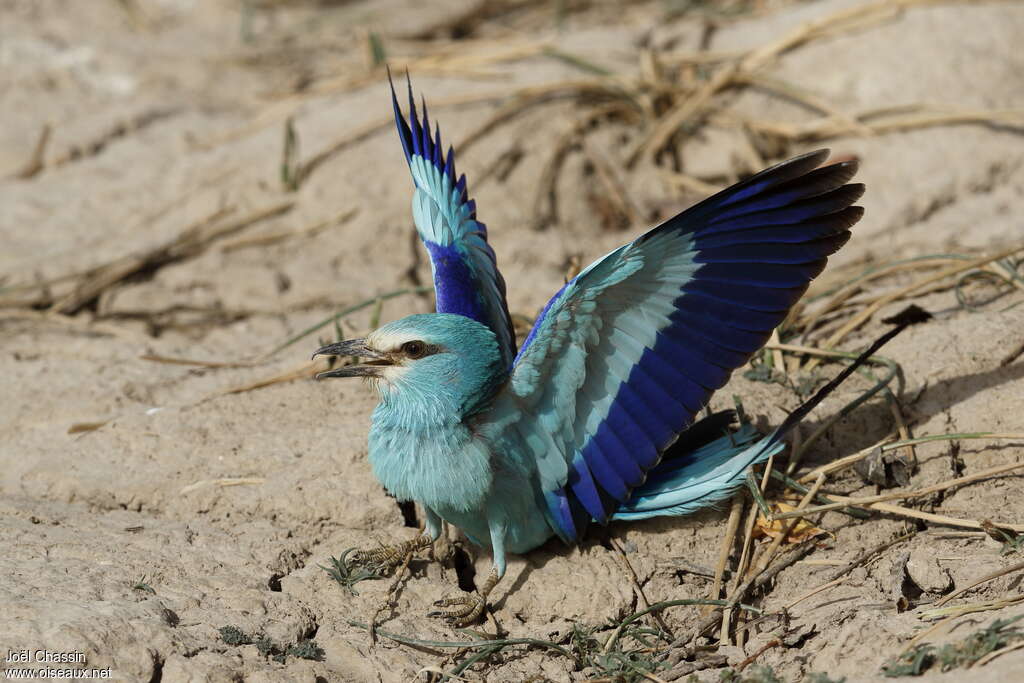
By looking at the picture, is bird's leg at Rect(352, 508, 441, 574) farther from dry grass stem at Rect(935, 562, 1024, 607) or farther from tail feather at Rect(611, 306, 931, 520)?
dry grass stem at Rect(935, 562, 1024, 607)

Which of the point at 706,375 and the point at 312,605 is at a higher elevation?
the point at 706,375

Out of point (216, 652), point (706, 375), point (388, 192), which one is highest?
point (388, 192)

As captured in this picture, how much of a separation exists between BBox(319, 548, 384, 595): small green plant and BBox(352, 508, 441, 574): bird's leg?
0.6 inches

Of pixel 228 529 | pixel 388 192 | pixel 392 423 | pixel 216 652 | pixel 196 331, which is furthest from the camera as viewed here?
pixel 388 192

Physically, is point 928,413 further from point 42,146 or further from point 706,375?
point 42,146

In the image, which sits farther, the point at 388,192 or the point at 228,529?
the point at 388,192

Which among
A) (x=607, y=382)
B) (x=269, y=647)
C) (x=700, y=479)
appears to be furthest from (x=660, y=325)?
(x=269, y=647)

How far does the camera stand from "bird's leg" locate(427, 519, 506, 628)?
9.30 feet

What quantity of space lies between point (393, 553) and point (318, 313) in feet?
5.18

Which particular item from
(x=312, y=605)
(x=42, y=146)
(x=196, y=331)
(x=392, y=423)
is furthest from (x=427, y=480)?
(x=42, y=146)

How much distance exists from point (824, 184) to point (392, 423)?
118 centimetres

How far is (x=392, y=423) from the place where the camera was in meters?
2.86

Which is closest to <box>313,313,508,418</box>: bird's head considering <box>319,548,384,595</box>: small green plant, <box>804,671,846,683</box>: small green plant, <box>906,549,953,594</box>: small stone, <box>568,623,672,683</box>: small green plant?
<box>319,548,384,595</box>: small green plant

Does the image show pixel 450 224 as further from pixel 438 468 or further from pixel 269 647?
pixel 269 647
